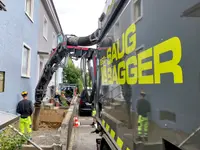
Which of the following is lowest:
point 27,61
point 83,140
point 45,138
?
point 83,140

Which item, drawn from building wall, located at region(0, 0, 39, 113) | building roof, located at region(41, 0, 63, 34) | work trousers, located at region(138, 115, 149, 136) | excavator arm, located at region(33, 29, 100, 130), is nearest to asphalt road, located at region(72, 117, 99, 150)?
excavator arm, located at region(33, 29, 100, 130)

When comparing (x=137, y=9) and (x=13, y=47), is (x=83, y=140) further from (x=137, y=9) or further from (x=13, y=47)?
(x=137, y=9)

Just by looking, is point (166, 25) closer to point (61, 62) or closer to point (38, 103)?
point (61, 62)

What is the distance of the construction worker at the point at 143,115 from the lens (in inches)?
79.8

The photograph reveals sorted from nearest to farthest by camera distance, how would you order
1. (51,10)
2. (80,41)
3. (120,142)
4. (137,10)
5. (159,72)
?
1. (159,72)
2. (137,10)
3. (120,142)
4. (80,41)
5. (51,10)

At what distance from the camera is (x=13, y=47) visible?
8758 millimetres

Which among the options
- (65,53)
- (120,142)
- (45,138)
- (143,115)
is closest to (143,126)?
(143,115)

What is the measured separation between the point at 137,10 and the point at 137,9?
0.01m

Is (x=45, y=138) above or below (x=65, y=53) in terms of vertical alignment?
below

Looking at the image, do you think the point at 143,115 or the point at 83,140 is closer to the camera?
the point at 143,115

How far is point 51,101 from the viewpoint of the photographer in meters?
16.5

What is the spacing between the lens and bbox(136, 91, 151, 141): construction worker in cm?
203

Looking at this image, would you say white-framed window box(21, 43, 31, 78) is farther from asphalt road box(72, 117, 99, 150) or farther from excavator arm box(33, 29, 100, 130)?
asphalt road box(72, 117, 99, 150)

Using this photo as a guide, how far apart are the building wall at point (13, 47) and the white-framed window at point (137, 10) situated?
6.08 m
